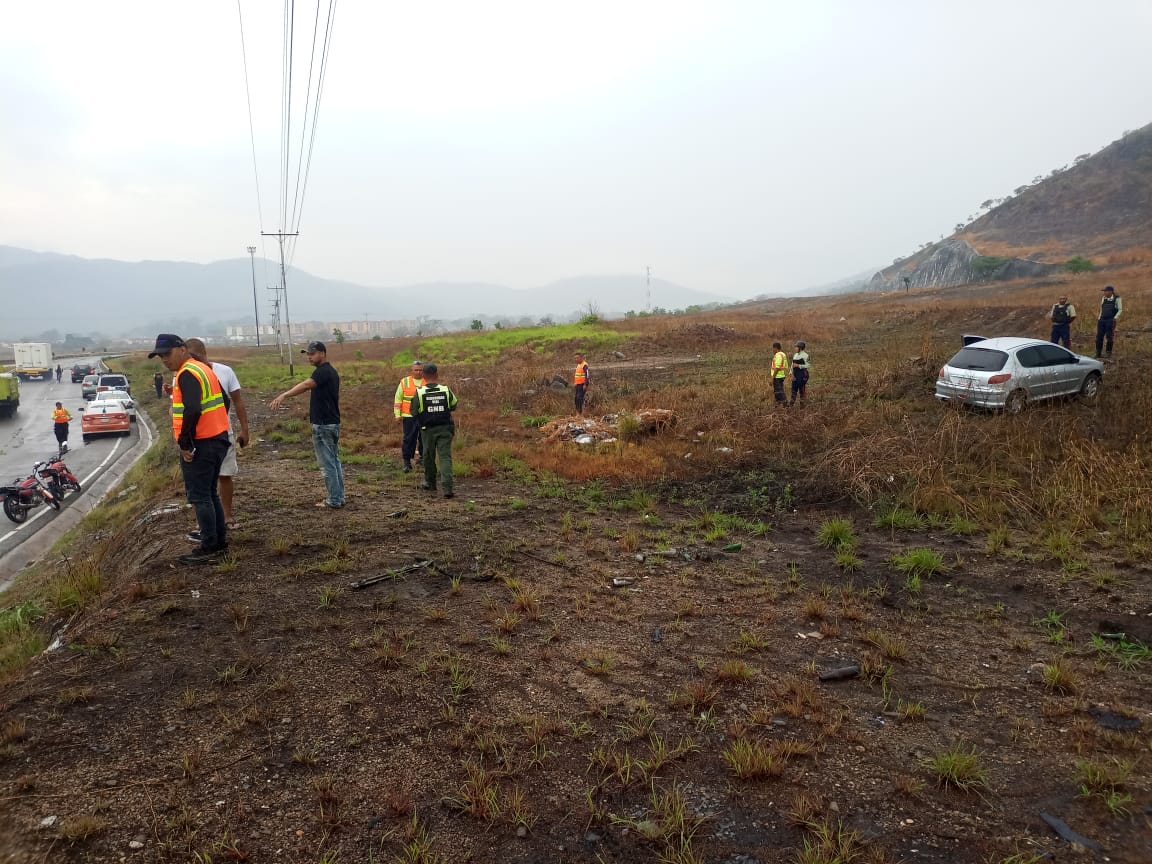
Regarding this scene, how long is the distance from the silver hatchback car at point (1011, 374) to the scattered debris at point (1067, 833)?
931 cm

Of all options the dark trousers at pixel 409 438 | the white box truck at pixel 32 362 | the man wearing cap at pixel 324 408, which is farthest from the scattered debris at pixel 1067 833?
the white box truck at pixel 32 362

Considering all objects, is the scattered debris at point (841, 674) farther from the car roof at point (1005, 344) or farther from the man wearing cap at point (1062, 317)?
the man wearing cap at point (1062, 317)

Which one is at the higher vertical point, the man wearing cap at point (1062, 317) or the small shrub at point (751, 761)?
the man wearing cap at point (1062, 317)

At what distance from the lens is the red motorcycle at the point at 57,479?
13.9 meters

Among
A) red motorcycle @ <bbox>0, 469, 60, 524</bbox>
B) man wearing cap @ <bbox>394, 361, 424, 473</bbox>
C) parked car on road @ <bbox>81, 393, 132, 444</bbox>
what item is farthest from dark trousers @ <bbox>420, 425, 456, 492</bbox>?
parked car on road @ <bbox>81, 393, 132, 444</bbox>

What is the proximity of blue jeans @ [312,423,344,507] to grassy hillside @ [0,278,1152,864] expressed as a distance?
1.26ft

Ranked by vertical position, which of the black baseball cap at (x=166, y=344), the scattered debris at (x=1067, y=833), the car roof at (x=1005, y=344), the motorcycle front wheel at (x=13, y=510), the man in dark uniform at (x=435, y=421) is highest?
the black baseball cap at (x=166, y=344)

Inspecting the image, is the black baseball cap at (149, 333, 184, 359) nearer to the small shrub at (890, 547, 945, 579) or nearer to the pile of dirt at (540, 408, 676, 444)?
the small shrub at (890, 547, 945, 579)

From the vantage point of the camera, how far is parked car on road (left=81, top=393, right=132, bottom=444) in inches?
874

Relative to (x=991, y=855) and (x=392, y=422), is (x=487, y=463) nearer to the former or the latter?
(x=392, y=422)

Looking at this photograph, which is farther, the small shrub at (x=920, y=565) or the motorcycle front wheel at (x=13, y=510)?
the motorcycle front wheel at (x=13, y=510)

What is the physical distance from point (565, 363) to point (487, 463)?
1885cm

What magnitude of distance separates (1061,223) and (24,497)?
9869cm

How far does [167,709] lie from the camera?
11.3 feet
